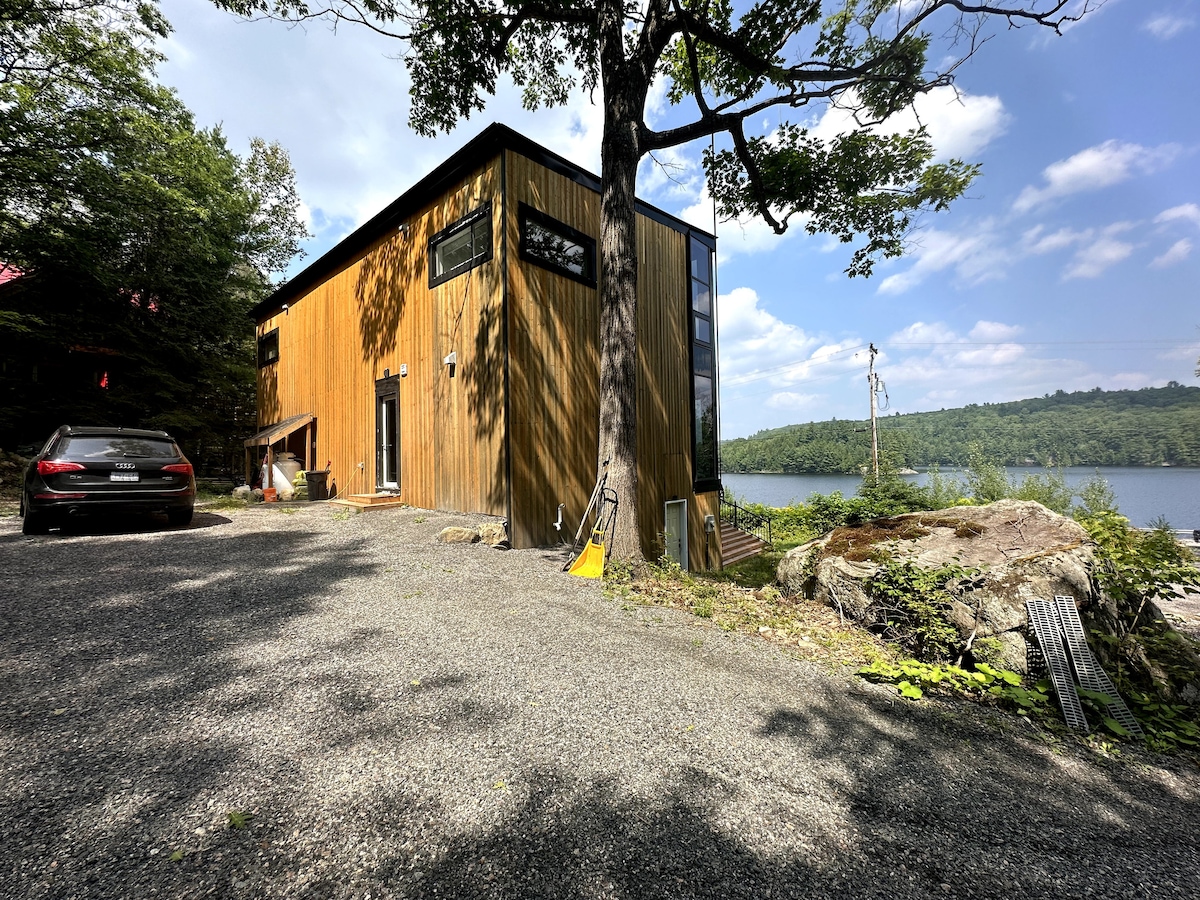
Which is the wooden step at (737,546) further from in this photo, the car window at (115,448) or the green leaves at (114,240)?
the green leaves at (114,240)

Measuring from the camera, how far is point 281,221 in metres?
22.3

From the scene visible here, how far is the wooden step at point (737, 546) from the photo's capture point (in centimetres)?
1377

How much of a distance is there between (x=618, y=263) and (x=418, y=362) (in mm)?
5029

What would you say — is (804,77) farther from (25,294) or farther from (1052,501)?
→ (25,294)

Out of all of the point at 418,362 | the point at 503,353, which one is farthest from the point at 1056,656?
the point at 418,362

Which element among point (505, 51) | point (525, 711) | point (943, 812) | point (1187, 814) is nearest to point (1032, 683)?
point (1187, 814)

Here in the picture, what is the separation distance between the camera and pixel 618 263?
5863mm

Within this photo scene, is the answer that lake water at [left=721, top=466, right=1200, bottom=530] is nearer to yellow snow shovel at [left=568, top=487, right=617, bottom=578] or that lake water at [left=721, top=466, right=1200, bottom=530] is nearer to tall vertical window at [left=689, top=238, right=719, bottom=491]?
tall vertical window at [left=689, top=238, right=719, bottom=491]

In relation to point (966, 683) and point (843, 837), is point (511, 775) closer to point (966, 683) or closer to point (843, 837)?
point (843, 837)

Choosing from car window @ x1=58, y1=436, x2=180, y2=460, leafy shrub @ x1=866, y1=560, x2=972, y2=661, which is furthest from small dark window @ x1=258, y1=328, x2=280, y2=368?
leafy shrub @ x1=866, y1=560, x2=972, y2=661

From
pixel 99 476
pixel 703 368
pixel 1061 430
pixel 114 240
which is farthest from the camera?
pixel 1061 430

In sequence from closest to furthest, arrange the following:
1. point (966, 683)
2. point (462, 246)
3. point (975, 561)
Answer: point (966, 683)
point (975, 561)
point (462, 246)

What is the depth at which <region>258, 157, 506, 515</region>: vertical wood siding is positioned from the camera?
7.46 m

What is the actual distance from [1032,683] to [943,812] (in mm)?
1772
